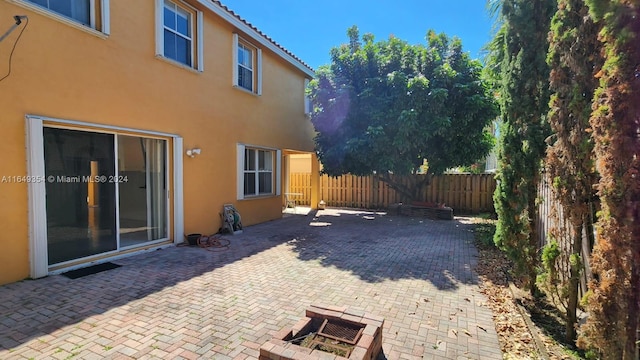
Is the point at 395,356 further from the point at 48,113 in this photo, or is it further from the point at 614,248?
the point at 48,113

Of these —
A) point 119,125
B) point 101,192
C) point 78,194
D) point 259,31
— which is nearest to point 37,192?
point 78,194

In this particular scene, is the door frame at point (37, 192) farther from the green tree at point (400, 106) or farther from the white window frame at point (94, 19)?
the green tree at point (400, 106)

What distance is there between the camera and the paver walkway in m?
3.34

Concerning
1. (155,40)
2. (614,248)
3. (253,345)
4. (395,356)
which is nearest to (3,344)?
(253,345)

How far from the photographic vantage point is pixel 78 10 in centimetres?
572

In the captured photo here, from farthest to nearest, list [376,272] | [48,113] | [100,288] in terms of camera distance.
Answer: [376,272] < [48,113] < [100,288]

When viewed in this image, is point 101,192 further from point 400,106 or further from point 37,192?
point 400,106

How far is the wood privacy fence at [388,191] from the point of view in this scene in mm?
Answer: 14383

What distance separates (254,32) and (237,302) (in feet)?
28.6

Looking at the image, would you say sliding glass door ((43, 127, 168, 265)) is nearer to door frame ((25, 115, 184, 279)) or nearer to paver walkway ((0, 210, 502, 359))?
door frame ((25, 115, 184, 279))

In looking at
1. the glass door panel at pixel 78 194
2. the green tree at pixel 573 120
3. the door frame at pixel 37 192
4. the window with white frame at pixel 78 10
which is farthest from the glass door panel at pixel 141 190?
the green tree at pixel 573 120

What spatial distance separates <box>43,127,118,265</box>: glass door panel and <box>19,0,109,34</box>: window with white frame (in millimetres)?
1960

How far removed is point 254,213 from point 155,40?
6014 millimetres

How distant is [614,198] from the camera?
234 cm
